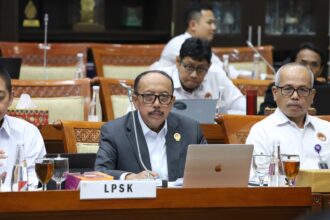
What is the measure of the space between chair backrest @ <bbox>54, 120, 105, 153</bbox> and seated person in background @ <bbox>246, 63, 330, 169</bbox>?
0.73 m

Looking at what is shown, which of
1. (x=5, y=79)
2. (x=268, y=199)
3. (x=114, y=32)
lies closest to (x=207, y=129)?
(x=5, y=79)

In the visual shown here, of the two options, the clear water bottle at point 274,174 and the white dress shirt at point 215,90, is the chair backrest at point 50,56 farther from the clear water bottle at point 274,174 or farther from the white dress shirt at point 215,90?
the clear water bottle at point 274,174

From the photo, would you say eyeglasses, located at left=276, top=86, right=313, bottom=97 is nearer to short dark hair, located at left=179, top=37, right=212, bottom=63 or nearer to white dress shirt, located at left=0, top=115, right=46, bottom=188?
white dress shirt, located at left=0, top=115, right=46, bottom=188

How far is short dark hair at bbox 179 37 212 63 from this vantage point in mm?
6176

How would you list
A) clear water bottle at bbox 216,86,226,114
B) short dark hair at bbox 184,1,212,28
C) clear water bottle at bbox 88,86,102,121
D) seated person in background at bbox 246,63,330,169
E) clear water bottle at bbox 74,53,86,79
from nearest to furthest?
seated person in background at bbox 246,63,330,169
clear water bottle at bbox 88,86,102,121
clear water bottle at bbox 216,86,226,114
clear water bottle at bbox 74,53,86,79
short dark hair at bbox 184,1,212,28

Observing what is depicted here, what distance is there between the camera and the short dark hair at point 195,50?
6.18 meters

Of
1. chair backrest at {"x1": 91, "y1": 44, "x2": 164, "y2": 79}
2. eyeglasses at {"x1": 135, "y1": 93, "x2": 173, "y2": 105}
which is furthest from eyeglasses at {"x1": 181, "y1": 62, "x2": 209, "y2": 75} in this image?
eyeglasses at {"x1": 135, "y1": 93, "x2": 173, "y2": 105}

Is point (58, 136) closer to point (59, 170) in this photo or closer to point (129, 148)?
point (129, 148)

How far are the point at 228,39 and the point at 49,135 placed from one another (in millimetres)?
4669

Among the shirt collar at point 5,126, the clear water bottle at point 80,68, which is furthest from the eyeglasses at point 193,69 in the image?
the shirt collar at point 5,126

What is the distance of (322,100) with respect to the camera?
582 cm

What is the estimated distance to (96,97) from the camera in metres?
5.71

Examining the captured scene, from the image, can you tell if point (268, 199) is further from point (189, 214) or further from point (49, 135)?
point (49, 135)

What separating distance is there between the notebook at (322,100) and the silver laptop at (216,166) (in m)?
2.34
